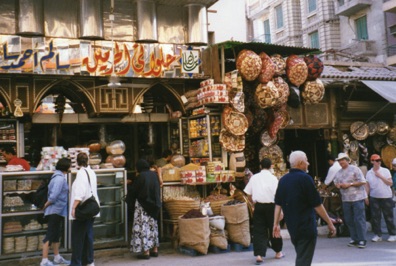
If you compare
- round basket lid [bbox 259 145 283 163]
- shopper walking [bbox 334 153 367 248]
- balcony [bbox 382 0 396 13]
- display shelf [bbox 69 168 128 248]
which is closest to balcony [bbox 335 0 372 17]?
balcony [bbox 382 0 396 13]

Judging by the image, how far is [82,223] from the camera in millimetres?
6848

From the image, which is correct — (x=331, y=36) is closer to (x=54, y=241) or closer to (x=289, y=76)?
(x=289, y=76)

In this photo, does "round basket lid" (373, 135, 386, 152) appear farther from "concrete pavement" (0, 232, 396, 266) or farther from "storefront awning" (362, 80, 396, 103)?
"concrete pavement" (0, 232, 396, 266)

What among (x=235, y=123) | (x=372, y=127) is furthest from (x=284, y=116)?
(x=372, y=127)

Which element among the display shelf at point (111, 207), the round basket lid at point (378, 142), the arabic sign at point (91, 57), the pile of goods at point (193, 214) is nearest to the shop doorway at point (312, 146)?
the round basket lid at point (378, 142)

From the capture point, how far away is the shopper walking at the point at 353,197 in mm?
8422

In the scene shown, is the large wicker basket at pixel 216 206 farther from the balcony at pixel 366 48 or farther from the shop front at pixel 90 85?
the balcony at pixel 366 48

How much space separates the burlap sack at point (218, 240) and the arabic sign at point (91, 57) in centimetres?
384

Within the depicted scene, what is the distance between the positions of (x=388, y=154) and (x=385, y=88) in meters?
2.53

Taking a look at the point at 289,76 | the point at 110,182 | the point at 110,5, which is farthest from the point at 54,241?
the point at 289,76

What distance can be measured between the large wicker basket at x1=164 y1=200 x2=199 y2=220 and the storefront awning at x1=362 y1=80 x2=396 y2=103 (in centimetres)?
543

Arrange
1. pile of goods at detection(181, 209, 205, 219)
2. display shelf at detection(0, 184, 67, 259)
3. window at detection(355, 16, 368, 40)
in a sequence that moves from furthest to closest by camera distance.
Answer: window at detection(355, 16, 368, 40) → pile of goods at detection(181, 209, 205, 219) → display shelf at detection(0, 184, 67, 259)

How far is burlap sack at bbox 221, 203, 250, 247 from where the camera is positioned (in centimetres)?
829

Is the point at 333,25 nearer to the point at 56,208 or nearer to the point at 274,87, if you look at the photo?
the point at 274,87
